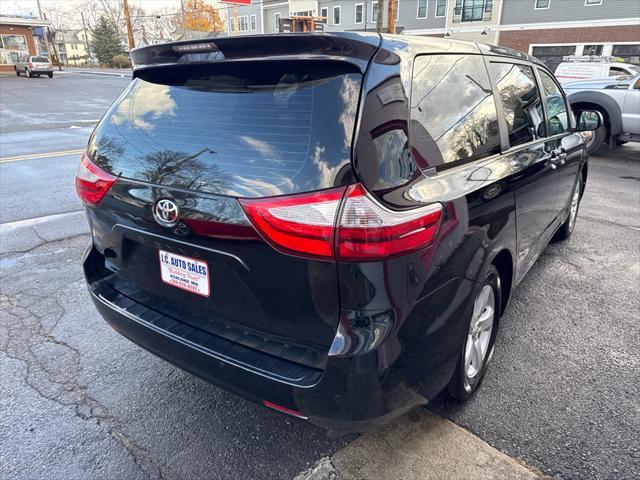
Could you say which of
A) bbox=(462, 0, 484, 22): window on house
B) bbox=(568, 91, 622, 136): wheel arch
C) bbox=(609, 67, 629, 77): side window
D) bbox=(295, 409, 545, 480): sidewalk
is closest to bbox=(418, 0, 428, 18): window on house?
bbox=(462, 0, 484, 22): window on house

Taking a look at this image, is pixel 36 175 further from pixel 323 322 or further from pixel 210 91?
pixel 323 322

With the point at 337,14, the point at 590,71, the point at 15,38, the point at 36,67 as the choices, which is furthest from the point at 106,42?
the point at 590,71

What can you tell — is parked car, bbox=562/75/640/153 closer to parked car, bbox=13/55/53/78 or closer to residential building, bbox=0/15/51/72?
parked car, bbox=13/55/53/78

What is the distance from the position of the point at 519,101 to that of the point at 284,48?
178cm

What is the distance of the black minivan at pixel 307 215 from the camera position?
67.1 inches

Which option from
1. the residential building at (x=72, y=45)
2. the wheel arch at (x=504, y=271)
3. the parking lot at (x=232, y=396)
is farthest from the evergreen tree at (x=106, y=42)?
the wheel arch at (x=504, y=271)

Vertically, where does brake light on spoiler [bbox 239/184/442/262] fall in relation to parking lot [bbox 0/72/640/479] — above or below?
above

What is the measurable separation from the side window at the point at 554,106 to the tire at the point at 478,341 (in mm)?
1613

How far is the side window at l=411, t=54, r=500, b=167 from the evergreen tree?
7768cm

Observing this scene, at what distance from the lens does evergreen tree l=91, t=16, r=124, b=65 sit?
225 ft

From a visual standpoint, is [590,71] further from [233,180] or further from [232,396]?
[233,180]

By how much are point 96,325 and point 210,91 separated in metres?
2.05

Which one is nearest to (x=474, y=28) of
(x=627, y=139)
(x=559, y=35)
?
(x=559, y=35)

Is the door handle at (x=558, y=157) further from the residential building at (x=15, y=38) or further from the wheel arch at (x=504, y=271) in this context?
the residential building at (x=15, y=38)
